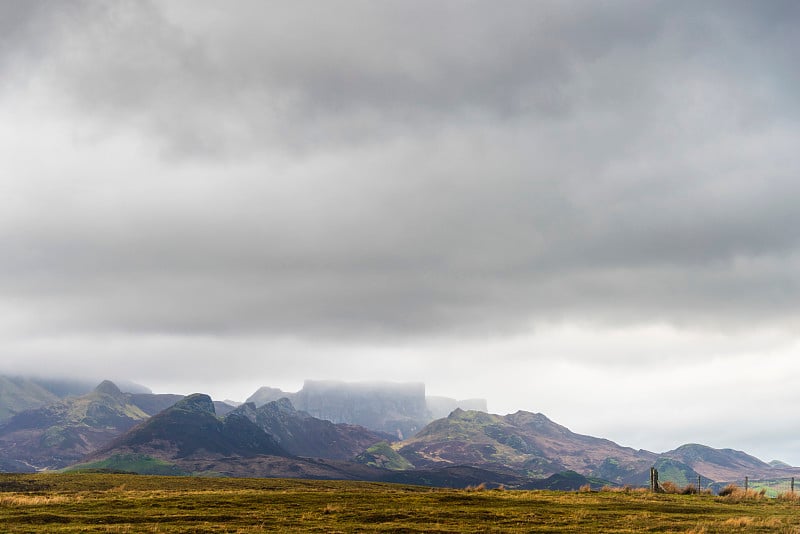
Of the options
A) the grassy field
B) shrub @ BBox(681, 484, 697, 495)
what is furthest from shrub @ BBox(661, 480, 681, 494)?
the grassy field

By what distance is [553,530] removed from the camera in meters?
44.0

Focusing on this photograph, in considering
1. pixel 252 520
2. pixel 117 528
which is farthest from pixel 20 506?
pixel 252 520

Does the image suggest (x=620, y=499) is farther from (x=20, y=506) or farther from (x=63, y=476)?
(x=63, y=476)

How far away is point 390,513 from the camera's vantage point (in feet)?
173

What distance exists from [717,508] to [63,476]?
87.8 meters

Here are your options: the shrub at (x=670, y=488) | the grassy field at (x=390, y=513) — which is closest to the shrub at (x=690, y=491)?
the shrub at (x=670, y=488)

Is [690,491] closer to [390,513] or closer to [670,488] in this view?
[670,488]

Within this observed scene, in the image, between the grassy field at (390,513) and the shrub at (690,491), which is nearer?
the grassy field at (390,513)

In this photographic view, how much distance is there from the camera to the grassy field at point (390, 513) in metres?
45.2

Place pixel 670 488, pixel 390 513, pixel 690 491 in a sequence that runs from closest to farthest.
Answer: pixel 390 513, pixel 690 491, pixel 670 488

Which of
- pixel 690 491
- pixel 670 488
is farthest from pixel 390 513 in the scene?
pixel 670 488

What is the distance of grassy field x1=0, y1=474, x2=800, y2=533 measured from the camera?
45219mm

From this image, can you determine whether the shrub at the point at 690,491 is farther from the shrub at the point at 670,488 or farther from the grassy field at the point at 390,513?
the grassy field at the point at 390,513

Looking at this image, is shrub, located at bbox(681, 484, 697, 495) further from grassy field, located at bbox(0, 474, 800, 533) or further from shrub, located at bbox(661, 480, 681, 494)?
grassy field, located at bbox(0, 474, 800, 533)
